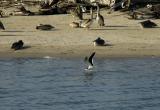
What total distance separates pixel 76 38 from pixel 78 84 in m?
5.33

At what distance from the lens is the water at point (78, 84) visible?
17.4 m

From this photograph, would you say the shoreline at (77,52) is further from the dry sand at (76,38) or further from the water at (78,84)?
the water at (78,84)

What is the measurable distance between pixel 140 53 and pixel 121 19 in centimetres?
456

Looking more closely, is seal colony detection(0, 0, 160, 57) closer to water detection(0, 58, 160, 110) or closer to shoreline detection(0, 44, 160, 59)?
shoreline detection(0, 44, 160, 59)

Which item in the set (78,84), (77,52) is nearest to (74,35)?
(77,52)

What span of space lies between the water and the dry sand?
0.70 meters

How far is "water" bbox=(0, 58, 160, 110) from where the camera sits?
17391 millimetres

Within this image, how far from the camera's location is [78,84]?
19.6 m

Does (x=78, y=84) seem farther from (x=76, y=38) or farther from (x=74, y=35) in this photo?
(x=74, y=35)

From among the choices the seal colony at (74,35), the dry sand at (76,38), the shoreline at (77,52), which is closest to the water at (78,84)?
the shoreline at (77,52)

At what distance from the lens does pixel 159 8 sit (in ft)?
95.1

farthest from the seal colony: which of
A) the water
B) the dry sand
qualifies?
the water

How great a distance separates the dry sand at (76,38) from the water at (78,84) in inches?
27.6

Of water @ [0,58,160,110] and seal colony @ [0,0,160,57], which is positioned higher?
seal colony @ [0,0,160,57]
